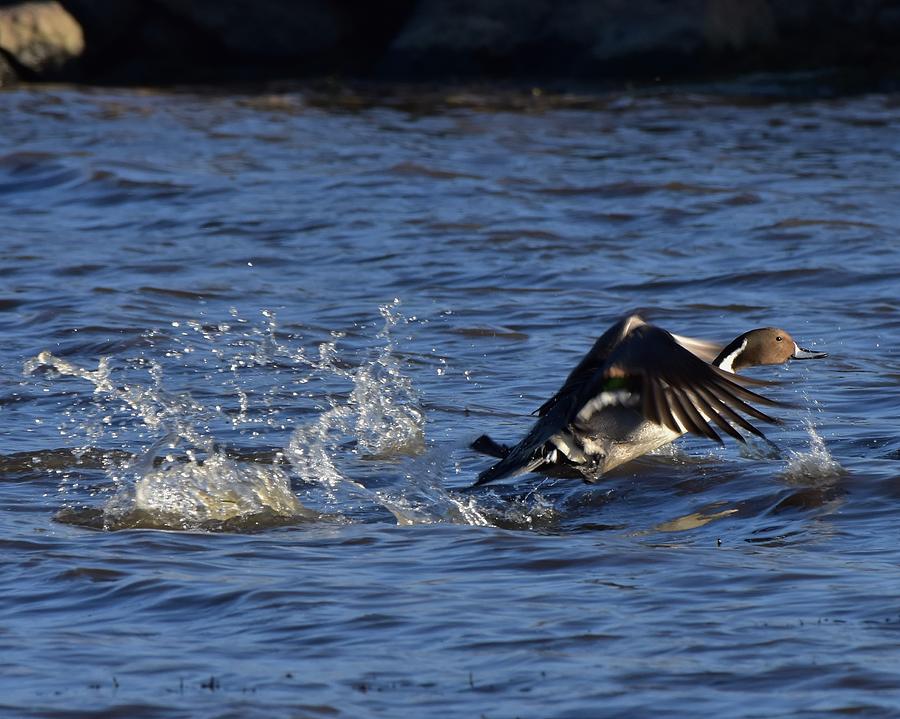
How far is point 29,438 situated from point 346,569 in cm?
220

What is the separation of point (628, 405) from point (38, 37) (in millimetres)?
14081

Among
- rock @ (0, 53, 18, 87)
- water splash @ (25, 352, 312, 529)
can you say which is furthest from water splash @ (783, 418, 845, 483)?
rock @ (0, 53, 18, 87)

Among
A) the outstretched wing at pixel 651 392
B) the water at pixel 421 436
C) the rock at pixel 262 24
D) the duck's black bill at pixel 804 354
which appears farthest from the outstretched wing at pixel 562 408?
the rock at pixel 262 24

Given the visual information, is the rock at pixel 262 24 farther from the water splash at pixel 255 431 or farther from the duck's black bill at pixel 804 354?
the duck's black bill at pixel 804 354

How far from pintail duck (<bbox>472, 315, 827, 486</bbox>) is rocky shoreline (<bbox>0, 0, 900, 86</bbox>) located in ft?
39.2

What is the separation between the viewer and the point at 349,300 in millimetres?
8867

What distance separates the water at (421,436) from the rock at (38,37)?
4800 mm

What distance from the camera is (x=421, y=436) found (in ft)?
20.9

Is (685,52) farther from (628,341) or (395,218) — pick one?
(628,341)

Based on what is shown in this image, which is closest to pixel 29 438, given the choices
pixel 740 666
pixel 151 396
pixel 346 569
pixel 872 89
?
pixel 151 396

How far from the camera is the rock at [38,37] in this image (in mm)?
17984

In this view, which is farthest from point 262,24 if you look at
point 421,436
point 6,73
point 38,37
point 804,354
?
point 804,354

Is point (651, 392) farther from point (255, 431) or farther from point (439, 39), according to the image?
point (439, 39)

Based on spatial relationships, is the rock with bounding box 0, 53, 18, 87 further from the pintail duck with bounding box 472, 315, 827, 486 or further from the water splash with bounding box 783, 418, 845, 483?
the water splash with bounding box 783, 418, 845, 483
